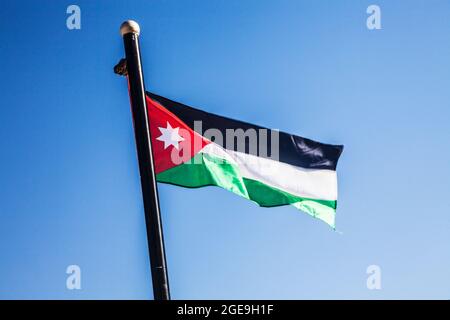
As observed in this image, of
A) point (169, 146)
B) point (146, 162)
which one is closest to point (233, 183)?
point (169, 146)

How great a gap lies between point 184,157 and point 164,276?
262 cm

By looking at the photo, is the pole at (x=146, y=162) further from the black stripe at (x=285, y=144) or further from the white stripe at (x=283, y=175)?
the white stripe at (x=283, y=175)

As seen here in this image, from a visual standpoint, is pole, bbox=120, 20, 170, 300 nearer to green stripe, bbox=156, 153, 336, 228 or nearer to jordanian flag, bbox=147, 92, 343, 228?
jordanian flag, bbox=147, 92, 343, 228

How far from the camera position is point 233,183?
8.20 m

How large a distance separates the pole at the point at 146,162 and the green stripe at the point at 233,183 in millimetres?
1757

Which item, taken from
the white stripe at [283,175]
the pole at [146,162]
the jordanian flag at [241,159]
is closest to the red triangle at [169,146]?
the jordanian flag at [241,159]

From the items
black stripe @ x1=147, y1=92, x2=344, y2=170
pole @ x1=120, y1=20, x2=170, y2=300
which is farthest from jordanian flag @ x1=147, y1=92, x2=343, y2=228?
pole @ x1=120, y1=20, x2=170, y2=300

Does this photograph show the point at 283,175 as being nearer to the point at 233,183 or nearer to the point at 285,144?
the point at 285,144

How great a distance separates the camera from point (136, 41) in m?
6.54

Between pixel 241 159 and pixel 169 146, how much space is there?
115 centimetres
